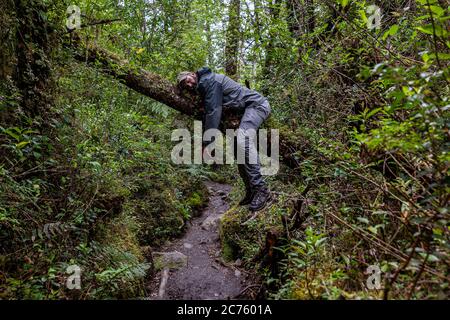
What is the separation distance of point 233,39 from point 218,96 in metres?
5.65

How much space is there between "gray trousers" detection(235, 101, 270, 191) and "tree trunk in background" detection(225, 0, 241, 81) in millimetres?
4583

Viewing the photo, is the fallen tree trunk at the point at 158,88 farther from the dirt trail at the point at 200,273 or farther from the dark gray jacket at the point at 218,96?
the dirt trail at the point at 200,273

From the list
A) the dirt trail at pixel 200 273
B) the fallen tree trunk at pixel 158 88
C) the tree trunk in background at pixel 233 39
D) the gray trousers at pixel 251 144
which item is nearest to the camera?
the dirt trail at pixel 200 273

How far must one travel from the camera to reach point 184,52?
10.2 meters

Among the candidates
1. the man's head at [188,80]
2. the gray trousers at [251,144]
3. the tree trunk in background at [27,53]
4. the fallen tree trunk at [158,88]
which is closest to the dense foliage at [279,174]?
the tree trunk in background at [27,53]

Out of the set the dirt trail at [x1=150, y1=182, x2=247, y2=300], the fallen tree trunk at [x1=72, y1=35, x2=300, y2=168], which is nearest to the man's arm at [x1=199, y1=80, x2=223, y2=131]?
the fallen tree trunk at [x1=72, y1=35, x2=300, y2=168]

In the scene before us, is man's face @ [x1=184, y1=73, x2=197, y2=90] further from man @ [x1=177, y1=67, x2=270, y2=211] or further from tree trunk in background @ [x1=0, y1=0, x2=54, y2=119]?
tree trunk in background @ [x1=0, y1=0, x2=54, y2=119]

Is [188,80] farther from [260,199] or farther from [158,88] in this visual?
[260,199]

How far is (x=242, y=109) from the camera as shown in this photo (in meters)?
6.21

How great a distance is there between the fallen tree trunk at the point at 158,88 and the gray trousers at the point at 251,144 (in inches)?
19.2

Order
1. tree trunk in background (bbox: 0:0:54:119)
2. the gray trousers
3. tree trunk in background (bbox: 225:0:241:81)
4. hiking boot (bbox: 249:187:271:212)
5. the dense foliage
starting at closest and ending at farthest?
the dense foliage → tree trunk in background (bbox: 0:0:54:119) → hiking boot (bbox: 249:187:271:212) → the gray trousers → tree trunk in background (bbox: 225:0:241:81)

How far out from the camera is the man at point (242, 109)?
5.75 metres

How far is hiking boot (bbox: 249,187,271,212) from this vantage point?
5629 millimetres

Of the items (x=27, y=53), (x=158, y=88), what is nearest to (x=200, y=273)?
(x=158, y=88)
